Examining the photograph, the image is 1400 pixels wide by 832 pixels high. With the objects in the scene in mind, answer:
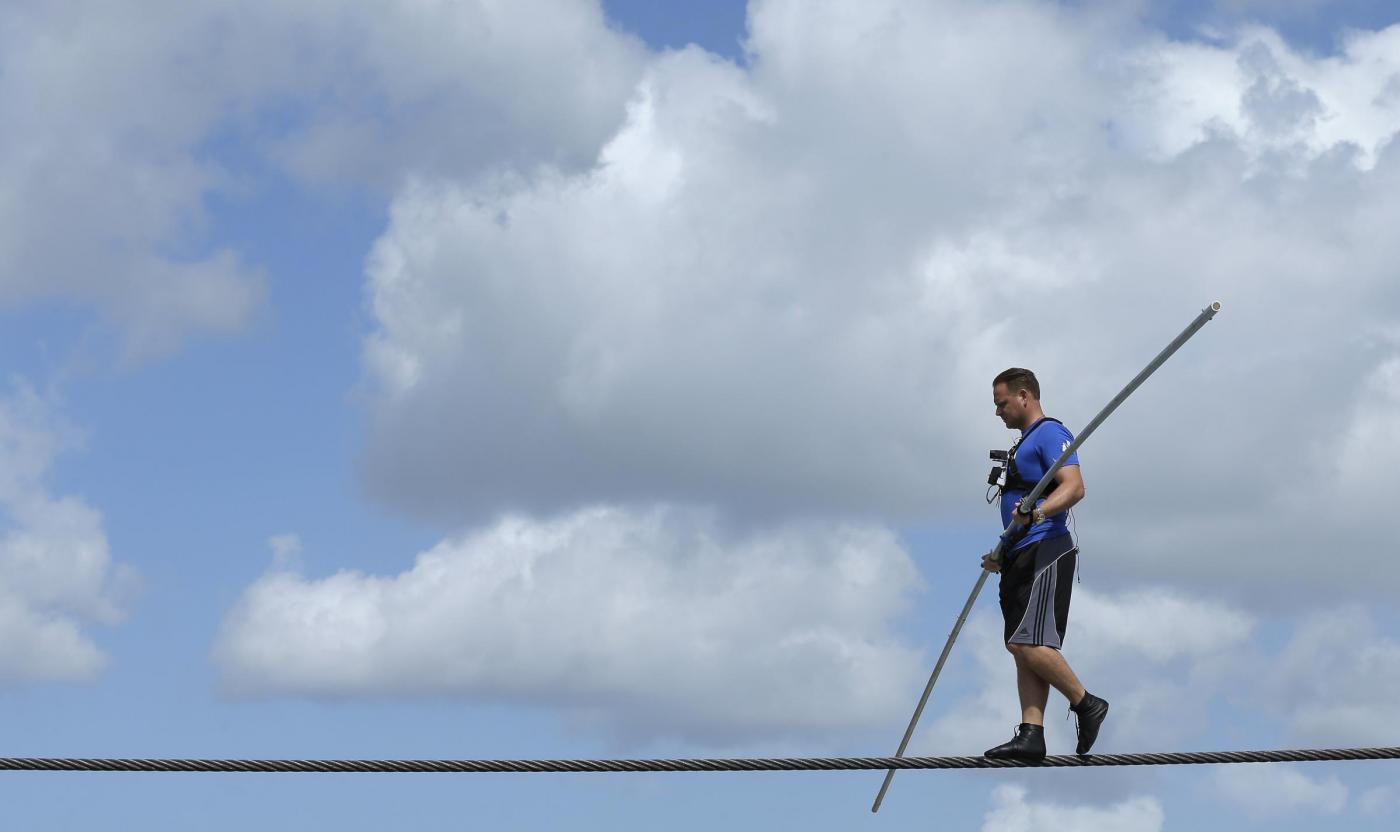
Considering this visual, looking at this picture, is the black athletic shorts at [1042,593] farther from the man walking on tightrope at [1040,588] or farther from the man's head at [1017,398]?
the man's head at [1017,398]

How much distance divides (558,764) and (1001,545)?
2.81 metres

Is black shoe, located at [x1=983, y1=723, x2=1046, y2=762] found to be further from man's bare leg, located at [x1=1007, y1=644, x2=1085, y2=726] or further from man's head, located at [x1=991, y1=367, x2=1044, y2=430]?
man's head, located at [x1=991, y1=367, x2=1044, y2=430]

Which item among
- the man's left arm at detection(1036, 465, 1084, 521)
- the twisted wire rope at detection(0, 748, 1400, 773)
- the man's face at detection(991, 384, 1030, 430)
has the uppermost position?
the man's face at detection(991, 384, 1030, 430)

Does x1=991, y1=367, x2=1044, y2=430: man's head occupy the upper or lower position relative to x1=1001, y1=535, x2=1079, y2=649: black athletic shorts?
upper

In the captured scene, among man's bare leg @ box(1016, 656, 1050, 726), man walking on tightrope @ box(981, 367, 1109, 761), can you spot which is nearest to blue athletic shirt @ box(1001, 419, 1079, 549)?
man walking on tightrope @ box(981, 367, 1109, 761)

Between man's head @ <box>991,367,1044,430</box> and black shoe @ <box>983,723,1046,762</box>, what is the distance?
1.72 metres

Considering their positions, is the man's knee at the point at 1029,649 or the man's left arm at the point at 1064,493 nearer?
the man's left arm at the point at 1064,493

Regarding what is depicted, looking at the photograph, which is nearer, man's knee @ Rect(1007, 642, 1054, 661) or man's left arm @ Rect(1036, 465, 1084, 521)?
man's left arm @ Rect(1036, 465, 1084, 521)

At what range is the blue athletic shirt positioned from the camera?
36.1 feet

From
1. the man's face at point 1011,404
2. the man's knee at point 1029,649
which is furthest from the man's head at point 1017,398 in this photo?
the man's knee at point 1029,649

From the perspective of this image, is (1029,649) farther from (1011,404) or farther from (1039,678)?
(1011,404)

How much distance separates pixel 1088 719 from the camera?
11.0m

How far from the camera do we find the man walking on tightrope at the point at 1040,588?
35.9 feet

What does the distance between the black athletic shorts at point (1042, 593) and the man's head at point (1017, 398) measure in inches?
27.8
